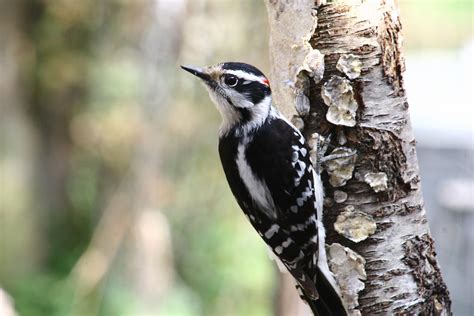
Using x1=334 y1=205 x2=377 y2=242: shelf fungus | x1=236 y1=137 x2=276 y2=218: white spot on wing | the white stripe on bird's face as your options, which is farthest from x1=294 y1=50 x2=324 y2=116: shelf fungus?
x1=334 y1=205 x2=377 y2=242: shelf fungus

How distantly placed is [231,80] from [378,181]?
0.66m

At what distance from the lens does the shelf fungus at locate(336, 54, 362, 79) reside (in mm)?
2404

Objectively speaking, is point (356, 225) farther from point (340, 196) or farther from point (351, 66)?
point (351, 66)

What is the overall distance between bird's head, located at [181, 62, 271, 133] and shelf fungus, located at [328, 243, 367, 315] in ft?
1.99

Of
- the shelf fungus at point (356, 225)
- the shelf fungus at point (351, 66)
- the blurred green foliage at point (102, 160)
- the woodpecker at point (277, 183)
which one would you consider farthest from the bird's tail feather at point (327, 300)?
the blurred green foliage at point (102, 160)

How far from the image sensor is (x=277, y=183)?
2.59 m

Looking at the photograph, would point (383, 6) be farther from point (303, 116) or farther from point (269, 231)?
point (269, 231)

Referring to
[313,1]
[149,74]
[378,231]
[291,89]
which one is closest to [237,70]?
[291,89]

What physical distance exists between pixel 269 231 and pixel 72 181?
16.6 feet

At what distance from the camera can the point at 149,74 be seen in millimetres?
5207

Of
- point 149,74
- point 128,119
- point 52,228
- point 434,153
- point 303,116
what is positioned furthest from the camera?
point 52,228

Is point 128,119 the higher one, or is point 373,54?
point 373,54

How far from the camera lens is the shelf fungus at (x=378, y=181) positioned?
241cm

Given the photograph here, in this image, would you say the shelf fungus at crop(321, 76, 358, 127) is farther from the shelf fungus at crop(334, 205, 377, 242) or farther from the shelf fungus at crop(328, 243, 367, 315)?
the shelf fungus at crop(328, 243, 367, 315)
